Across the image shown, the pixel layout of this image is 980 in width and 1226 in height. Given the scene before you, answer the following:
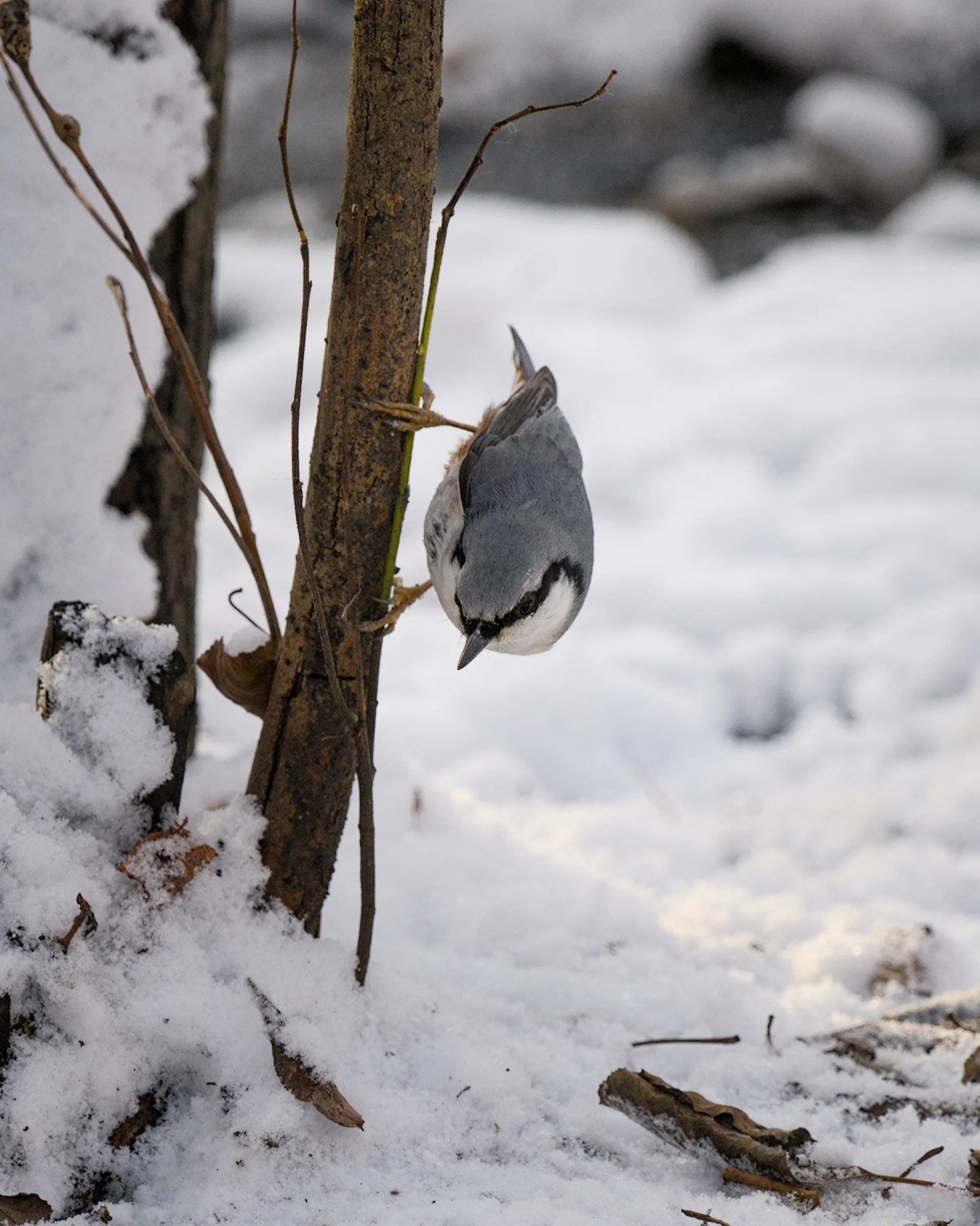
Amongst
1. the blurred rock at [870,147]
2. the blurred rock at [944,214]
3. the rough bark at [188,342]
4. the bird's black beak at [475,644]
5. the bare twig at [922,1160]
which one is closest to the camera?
the bare twig at [922,1160]

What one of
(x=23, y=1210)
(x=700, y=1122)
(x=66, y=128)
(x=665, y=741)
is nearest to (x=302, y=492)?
(x=66, y=128)

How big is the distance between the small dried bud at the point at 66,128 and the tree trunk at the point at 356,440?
321 millimetres

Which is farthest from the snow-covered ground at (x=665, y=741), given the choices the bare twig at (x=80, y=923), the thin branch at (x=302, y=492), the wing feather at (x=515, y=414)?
the wing feather at (x=515, y=414)

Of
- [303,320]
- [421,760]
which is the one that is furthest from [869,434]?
[303,320]

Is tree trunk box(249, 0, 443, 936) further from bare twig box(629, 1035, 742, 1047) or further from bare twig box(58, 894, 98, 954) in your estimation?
bare twig box(629, 1035, 742, 1047)

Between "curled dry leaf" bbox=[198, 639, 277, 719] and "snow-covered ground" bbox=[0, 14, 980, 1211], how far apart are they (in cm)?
15

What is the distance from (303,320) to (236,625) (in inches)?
90.1

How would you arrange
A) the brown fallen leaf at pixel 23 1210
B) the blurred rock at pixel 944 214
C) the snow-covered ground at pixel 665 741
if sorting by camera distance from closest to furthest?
1. the brown fallen leaf at pixel 23 1210
2. the snow-covered ground at pixel 665 741
3. the blurred rock at pixel 944 214

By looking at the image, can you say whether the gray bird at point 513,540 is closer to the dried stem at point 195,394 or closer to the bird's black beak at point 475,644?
the bird's black beak at point 475,644

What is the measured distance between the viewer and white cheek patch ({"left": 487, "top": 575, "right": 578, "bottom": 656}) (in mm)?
1778

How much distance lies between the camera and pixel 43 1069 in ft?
4.46

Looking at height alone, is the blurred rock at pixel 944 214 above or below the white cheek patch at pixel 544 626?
above

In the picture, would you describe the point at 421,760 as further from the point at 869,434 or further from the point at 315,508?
the point at 869,434

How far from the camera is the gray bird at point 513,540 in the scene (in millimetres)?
1740
